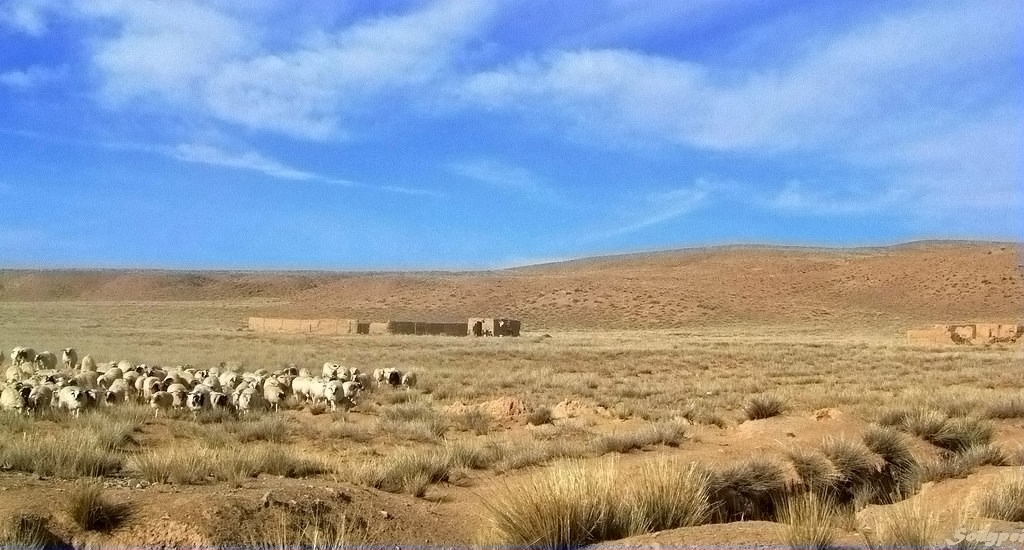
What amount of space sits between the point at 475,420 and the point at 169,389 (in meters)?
6.75

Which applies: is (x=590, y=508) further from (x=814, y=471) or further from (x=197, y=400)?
(x=197, y=400)

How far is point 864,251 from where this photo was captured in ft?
450

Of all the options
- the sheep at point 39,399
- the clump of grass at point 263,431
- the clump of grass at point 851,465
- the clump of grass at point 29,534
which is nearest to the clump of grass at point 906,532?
the clump of grass at point 851,465

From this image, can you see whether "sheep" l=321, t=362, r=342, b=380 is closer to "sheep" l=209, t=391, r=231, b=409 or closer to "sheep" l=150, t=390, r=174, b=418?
"sheep" l=209, t=391, r=231, b=409

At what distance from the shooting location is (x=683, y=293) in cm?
9675

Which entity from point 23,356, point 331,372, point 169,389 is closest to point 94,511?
point 169,389

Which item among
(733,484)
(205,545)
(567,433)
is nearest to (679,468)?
(733,484)

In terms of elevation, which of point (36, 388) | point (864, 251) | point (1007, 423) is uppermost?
point (864, 251)

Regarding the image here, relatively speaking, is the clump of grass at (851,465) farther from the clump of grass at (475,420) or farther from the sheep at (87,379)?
the sheep at (87,379)

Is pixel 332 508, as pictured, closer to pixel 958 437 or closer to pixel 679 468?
pixel 679 468

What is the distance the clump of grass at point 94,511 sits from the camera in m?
7.17

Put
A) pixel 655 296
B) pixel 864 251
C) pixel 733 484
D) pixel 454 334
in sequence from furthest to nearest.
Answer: pixel 864 251
pixel 655 296
pixel 454 334
pixel 733 484

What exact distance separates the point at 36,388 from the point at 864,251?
139m

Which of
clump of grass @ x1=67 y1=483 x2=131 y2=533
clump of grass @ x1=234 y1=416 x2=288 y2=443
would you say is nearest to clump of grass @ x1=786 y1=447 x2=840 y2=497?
clump of grass @ x1=67 y1=483 x2=131 y2=533
